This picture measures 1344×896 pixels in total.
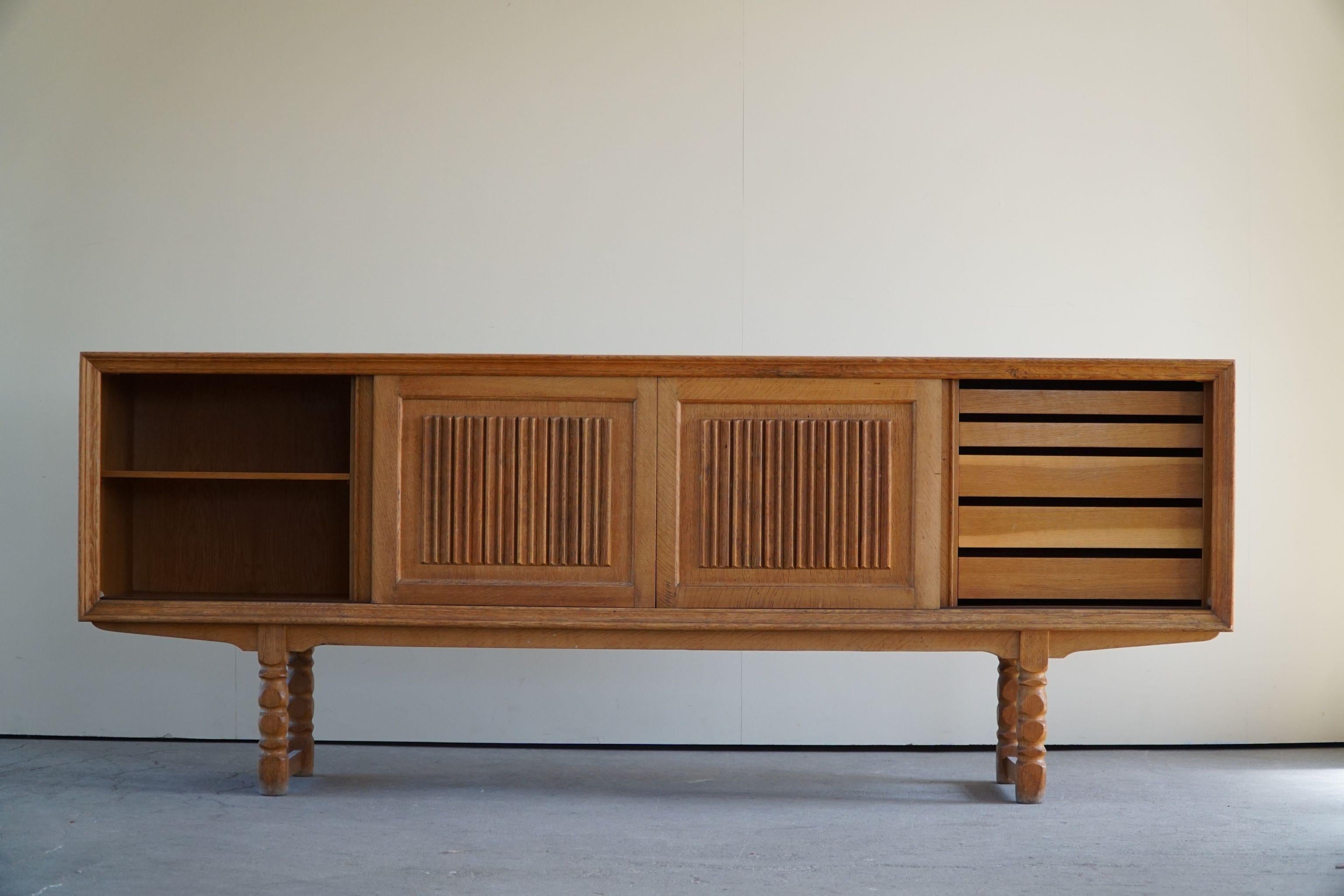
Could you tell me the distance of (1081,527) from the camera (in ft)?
9.14

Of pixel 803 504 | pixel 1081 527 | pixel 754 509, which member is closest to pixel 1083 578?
pixel 1081 527

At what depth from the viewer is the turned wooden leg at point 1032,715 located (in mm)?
2771

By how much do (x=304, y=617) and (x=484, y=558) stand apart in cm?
49

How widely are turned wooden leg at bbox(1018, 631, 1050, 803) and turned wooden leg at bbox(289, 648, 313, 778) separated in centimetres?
197

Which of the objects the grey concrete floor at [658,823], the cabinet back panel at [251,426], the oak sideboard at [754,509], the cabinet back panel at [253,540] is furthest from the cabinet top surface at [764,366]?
the grey concrete floor at [658,823]

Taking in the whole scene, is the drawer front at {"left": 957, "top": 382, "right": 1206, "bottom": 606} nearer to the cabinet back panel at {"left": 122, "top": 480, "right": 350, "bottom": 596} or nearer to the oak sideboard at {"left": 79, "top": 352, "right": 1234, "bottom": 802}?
the oak sideboard at {"left": 79, "top": 352, "right": 1234, "bottom": 802}

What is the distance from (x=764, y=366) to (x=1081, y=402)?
84cm

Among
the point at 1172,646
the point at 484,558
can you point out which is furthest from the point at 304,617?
the point at 1172,646

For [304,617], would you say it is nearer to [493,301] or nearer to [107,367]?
[107,367]

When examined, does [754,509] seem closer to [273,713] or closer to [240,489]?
[273,713]

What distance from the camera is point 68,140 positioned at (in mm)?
3682

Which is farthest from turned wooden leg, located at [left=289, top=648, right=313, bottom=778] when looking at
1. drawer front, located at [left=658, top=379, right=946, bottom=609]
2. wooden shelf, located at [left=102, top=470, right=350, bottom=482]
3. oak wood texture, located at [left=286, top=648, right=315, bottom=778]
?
drawer front, located at [left=658, top=379, right=946, bottom=609]

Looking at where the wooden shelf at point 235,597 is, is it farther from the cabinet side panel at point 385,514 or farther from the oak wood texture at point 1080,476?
the oak wood texture at point 1080,476

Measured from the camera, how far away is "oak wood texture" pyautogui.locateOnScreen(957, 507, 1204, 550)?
2.78 m
